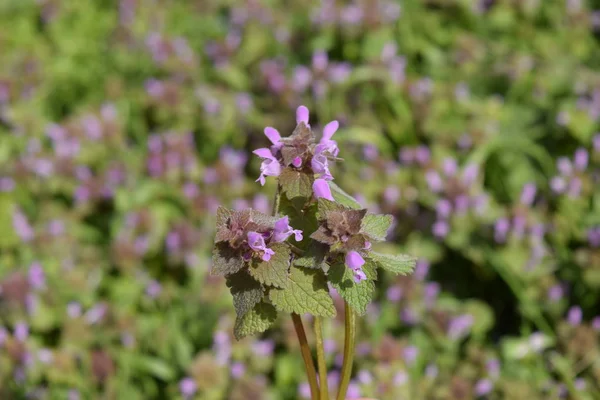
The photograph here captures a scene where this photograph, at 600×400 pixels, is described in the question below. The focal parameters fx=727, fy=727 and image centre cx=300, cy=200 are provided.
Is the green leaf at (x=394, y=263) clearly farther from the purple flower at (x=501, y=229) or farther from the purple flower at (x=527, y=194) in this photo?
the purple flower at (x=527, y=194)

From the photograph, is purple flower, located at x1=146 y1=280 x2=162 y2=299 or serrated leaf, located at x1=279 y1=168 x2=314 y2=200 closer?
serrated leaf, located at x1=279 y1=168 x2=314 y2=200

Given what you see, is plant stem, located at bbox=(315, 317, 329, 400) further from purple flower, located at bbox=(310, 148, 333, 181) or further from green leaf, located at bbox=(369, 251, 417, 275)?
purple flower, located at bbox=(310, 148, 333, 181)

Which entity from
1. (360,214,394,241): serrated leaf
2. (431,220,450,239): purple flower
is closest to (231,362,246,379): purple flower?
(431,220,450,239): purple flower

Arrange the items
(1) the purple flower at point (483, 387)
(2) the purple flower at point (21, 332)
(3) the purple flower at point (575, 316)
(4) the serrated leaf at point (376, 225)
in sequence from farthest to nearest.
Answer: (2) the purple flower at point (21, 332) < (3) the purple flower at point (575, 316) < (1) the purple flower at point (483, 387) < (4) the serrated leaf at point (376, 225)

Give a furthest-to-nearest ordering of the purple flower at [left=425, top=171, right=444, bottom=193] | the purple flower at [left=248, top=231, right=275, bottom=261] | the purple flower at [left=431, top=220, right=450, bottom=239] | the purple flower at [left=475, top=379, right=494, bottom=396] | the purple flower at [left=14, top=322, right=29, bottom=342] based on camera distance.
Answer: the purple flower at [left=425, top=171, right=444, bottom=193]
the purple flower at [left=431, top=220, right=450, bottom=239]
the purple flower at [left=14, top=322, right=29, bottom=342]
the purple flower at [left=475, top=379, right=494, bottom=396]
the purple flower at [left=248, top=231, right=275, bottom=261]

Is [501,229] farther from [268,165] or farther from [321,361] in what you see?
[268,165]

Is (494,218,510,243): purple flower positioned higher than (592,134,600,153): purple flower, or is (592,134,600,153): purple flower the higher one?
(592,134,600,153): purple flower

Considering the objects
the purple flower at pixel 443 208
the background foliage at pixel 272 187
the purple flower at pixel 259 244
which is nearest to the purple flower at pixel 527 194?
the background foliage at pixel 272 187

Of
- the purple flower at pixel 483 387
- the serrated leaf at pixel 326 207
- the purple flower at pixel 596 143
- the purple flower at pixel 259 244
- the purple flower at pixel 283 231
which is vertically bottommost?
the purple flower at pixel 259 244

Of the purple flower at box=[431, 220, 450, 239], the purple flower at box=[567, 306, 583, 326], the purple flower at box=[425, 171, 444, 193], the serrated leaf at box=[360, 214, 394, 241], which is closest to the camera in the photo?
the serrated leaf at box=[360, 214, 394, 241]
